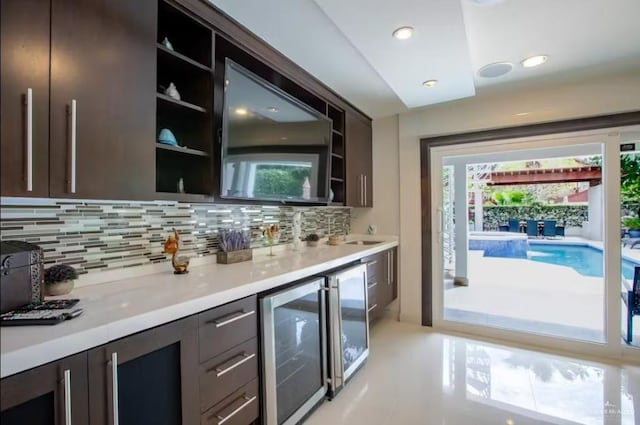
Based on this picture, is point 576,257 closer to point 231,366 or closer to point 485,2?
point 485,2

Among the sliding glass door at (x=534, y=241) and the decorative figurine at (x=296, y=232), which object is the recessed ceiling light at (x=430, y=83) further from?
the decorative figurine at (x=296, y=232)

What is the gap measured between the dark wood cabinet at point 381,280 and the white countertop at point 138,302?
90 cm

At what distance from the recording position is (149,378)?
1.07 metres

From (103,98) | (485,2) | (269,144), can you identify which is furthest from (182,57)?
(485,2)

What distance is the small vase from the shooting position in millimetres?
1199

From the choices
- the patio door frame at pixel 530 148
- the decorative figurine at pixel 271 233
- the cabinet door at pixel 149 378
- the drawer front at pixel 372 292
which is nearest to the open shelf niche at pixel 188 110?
the decorative figurine at pixel 271 233

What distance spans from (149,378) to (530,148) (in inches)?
136

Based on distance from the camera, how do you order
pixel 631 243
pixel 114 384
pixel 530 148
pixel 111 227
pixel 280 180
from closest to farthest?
pixel 114 384
pixel 111 227
pixel 280 180
pixel 631 243
pixel 530 148

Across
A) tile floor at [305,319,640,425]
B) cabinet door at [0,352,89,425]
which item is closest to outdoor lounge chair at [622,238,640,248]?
tile floor at [305,319,640,425]

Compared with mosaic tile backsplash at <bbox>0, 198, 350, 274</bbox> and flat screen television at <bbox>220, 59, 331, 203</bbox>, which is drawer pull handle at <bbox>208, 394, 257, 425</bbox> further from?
flat screen television at <bbox>220, 59, 331, 203</bbox>

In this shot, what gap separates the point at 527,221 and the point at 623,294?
36.9 inches

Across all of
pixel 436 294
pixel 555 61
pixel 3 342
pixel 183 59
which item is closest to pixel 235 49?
pixel 183 59

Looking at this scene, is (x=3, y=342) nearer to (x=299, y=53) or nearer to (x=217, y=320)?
(x=217, y=320)

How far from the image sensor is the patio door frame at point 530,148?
Result: 2.63m
